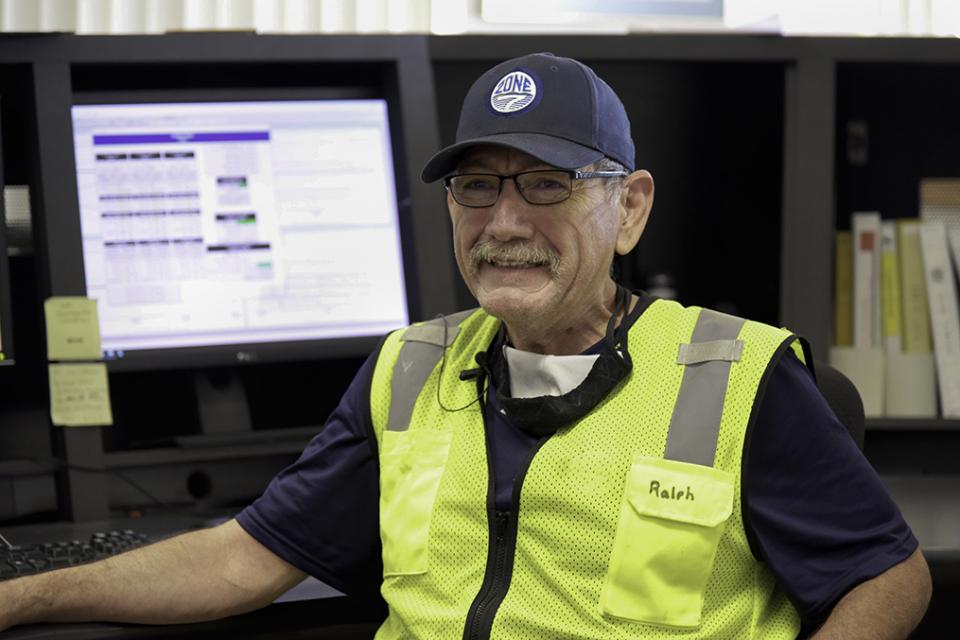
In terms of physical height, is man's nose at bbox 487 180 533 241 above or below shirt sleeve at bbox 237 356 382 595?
above

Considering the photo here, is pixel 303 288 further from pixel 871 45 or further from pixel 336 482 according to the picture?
pixel 871 45

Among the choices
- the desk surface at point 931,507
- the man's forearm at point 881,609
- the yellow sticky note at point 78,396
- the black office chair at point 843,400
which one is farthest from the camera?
the yellow sticky note at point 78,396

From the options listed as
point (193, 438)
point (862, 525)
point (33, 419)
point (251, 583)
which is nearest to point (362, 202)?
point (193, 438)

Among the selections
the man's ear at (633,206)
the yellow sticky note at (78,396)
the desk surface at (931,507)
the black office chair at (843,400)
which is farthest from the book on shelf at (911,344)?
the yellow sticky note at (78,396)

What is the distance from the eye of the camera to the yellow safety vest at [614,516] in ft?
3.86

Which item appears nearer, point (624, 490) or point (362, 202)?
point (624, 490)

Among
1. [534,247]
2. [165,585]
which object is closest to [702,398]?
[534,247]

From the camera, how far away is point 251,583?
1.33 metres

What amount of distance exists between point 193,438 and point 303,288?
0.27 metres

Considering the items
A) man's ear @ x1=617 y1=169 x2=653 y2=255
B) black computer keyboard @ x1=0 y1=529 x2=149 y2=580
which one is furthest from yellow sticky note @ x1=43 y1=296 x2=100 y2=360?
man's ear @ x1=617 y1=169 x2=653 y2=255

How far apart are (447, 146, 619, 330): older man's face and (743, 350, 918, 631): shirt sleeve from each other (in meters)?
0.23

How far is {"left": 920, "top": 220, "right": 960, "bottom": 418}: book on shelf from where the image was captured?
2010 mm

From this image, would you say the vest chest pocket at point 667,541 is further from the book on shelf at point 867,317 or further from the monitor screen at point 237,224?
the book on shelf at point 867,317

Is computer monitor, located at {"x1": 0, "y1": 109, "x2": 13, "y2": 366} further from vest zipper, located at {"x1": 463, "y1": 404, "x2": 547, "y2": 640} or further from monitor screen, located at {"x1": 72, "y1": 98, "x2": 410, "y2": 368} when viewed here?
vest zipper, located at {"x1": 463, "y1": 404, "x2": 547, "y2": 640}
